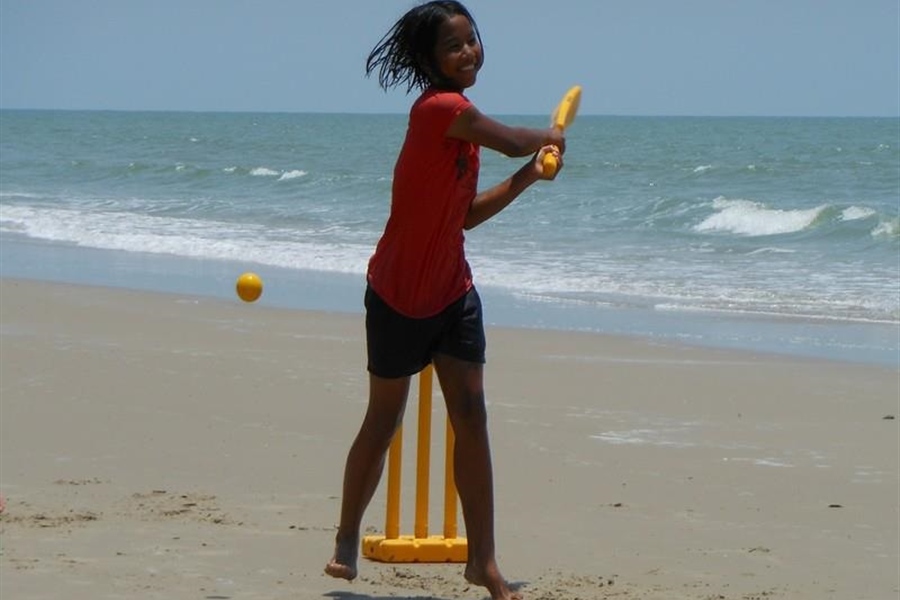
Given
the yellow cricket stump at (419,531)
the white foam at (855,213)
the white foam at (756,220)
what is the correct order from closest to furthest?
the yellow cricket stump at (419,531) < the white foam at (855,213) < the white foam at (756,220)

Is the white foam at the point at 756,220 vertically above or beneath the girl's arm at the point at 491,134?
above

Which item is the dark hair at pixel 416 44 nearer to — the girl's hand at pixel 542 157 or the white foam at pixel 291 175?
the girl's hand at pixel 542 157

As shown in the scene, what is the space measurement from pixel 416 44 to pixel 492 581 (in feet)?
5.04

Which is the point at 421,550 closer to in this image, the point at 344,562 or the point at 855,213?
the point at 344,562

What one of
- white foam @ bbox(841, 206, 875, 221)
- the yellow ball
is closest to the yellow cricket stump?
the yellow ball

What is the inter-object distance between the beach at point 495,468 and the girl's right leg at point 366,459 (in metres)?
0.14

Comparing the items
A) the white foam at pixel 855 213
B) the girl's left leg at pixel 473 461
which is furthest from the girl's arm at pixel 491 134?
the white foam at pixel 855 213

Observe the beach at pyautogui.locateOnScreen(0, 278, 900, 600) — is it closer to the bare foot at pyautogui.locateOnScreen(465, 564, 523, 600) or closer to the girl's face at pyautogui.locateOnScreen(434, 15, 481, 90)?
the bare foot at pyautogui.locateOnScreen(465, 564, 523, 600)

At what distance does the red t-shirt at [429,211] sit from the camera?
13.9ft

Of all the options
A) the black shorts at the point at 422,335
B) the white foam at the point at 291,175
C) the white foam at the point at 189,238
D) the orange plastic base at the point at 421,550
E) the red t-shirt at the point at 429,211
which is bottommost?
the orange plastic base at the point at 421,550

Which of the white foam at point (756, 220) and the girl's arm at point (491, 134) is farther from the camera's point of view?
the white foam at point (756, 220)

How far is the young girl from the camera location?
13.9 feet

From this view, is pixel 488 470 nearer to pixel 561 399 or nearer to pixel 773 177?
pixel 561 399

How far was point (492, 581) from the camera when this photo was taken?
4441mm
